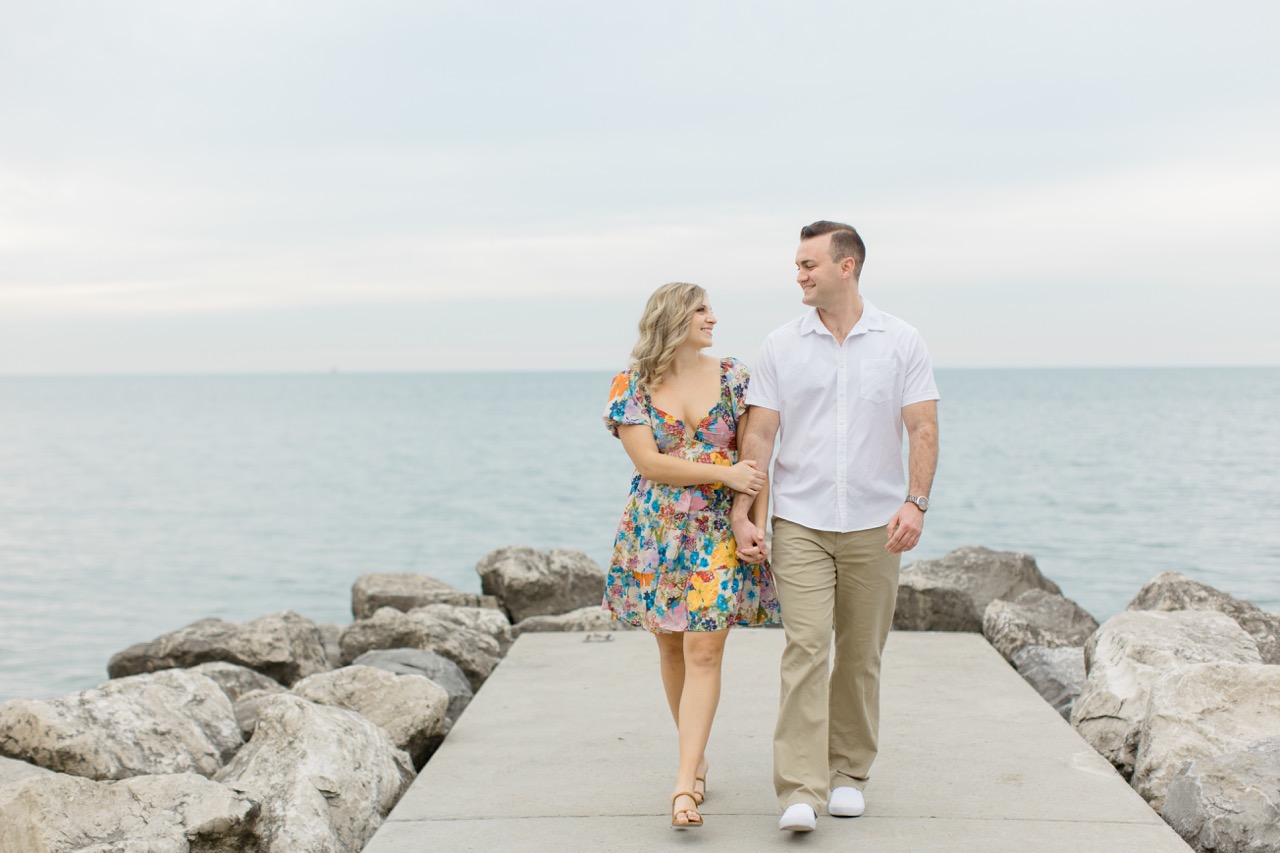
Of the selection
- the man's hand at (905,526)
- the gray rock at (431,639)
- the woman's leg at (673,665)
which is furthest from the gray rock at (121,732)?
the man's hand at (905,526)

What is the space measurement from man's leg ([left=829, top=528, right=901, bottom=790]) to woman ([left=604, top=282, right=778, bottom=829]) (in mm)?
289

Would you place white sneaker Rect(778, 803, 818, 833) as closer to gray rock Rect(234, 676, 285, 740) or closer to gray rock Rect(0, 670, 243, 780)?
gray rock Rect(0, 670, 243, 780)

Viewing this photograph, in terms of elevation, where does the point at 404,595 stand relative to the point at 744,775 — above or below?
below

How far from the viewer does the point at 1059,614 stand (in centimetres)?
887

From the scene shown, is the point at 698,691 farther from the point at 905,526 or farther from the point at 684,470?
the point at 905,526

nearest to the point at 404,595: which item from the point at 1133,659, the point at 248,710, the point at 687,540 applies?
the point at 248,710

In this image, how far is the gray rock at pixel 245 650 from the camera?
8727 mm

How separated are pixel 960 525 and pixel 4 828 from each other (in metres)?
30.0

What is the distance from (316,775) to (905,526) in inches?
100


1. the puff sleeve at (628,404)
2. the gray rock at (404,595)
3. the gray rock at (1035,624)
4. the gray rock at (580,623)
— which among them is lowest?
the gray rock at (404,595)

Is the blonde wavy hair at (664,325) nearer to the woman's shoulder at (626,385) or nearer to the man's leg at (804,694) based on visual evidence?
the woman's shoulder at (626,385)

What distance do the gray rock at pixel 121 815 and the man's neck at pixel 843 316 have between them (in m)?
2.75

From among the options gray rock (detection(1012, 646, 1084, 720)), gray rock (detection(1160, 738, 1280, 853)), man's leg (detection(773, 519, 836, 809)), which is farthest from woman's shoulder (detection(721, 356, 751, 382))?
gray rock (detection(1012, 646, 1084, 720))

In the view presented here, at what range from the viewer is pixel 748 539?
15.6 feet
